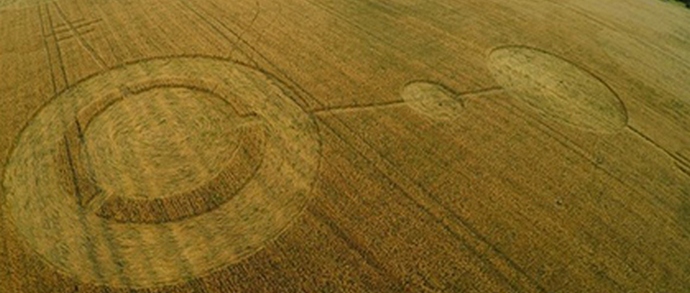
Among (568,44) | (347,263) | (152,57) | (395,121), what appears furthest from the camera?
(568,44)

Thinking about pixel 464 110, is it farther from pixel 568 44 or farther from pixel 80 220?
pixel 80 220

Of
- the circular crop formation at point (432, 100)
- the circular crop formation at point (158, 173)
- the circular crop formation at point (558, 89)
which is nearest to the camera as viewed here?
the circular crop formation at point (158, 173)

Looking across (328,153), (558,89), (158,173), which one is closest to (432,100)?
(328,153)

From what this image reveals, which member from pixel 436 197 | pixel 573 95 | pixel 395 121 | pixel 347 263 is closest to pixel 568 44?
pixel 573 95

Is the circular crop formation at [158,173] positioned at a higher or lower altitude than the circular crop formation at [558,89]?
lower

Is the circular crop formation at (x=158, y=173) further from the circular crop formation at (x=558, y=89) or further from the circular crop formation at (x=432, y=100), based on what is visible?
the circular crop formation at (x=558, y=89)

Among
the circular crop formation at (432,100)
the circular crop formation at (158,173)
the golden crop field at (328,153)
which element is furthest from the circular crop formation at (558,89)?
the circular crop formation at (158,173)

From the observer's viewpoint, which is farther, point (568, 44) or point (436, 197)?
point (568, 44)
